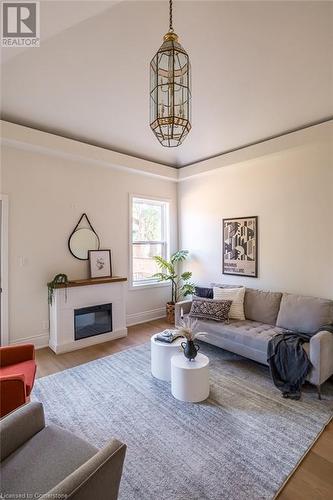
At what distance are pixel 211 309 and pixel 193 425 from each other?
1693 mm

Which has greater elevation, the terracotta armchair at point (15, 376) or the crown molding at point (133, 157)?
the crown molding at point (133, 157)

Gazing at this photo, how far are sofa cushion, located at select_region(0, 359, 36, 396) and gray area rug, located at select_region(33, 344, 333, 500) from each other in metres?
0.40

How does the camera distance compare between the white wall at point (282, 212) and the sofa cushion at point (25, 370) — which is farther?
the white wall at point (282, 212)

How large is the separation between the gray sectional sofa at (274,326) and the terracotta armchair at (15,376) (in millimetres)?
2204

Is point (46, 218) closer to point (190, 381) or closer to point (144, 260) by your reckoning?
point (144, 260)

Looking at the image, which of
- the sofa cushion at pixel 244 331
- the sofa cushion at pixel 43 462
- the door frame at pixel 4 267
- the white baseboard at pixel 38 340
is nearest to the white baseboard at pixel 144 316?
the white baseboard at pixel 38 340

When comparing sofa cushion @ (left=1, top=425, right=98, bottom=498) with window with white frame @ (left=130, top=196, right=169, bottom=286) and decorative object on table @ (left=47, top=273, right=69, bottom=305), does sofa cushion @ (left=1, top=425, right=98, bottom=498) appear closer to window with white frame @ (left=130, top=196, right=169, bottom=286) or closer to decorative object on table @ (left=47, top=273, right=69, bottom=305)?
decorative object on table @ (left=47, top=273, right=69, bottom=305)

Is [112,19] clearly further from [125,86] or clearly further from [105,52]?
[125,86]

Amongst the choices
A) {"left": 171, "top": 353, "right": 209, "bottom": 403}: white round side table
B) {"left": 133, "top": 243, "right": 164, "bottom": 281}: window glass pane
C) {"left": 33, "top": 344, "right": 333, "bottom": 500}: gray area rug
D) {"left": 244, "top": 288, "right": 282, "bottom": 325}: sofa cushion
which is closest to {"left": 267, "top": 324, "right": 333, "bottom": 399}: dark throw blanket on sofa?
{"left": 33, "top": 344, "right": 333, "bottom": 500}: gray area rug

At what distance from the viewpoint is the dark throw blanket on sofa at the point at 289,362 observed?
256cm

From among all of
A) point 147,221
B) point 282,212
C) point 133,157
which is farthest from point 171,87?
point 147,221

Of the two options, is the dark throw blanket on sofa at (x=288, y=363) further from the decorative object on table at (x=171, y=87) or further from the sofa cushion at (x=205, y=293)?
the decorative object on table at (x=171, y=87)

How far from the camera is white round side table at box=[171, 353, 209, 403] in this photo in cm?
242

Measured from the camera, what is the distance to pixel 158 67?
5.67 ft
